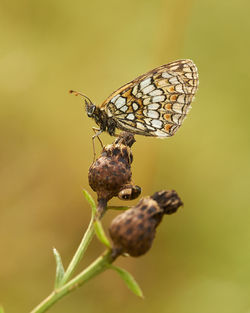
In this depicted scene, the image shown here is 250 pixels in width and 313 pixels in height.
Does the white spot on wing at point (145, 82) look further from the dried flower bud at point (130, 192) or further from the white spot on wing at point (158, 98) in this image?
the dried flower bud at point (130, 192)

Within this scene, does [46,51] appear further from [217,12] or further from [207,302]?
[207,302]

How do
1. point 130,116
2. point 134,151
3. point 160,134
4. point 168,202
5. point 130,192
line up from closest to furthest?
point 168,202 → point 130,192 → point 160,134 → point 130,116 → point 134,151

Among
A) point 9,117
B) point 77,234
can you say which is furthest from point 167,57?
point 77,234

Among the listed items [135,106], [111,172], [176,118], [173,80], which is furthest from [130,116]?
[111,172]

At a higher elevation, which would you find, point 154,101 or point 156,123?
point 154,101

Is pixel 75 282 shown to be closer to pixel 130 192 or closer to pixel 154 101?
pixel 130 192

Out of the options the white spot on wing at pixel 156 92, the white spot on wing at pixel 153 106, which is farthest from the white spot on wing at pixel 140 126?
the white spot on wing at pixel 156 92

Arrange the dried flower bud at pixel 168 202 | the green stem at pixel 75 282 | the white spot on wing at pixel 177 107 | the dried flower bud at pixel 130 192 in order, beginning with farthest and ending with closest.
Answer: the white spot on wing at pixel 177 107
the dried flower bud at pixel 130 192
the dried flower bud at pixel 168 202
the green stem at pixel 75 282
